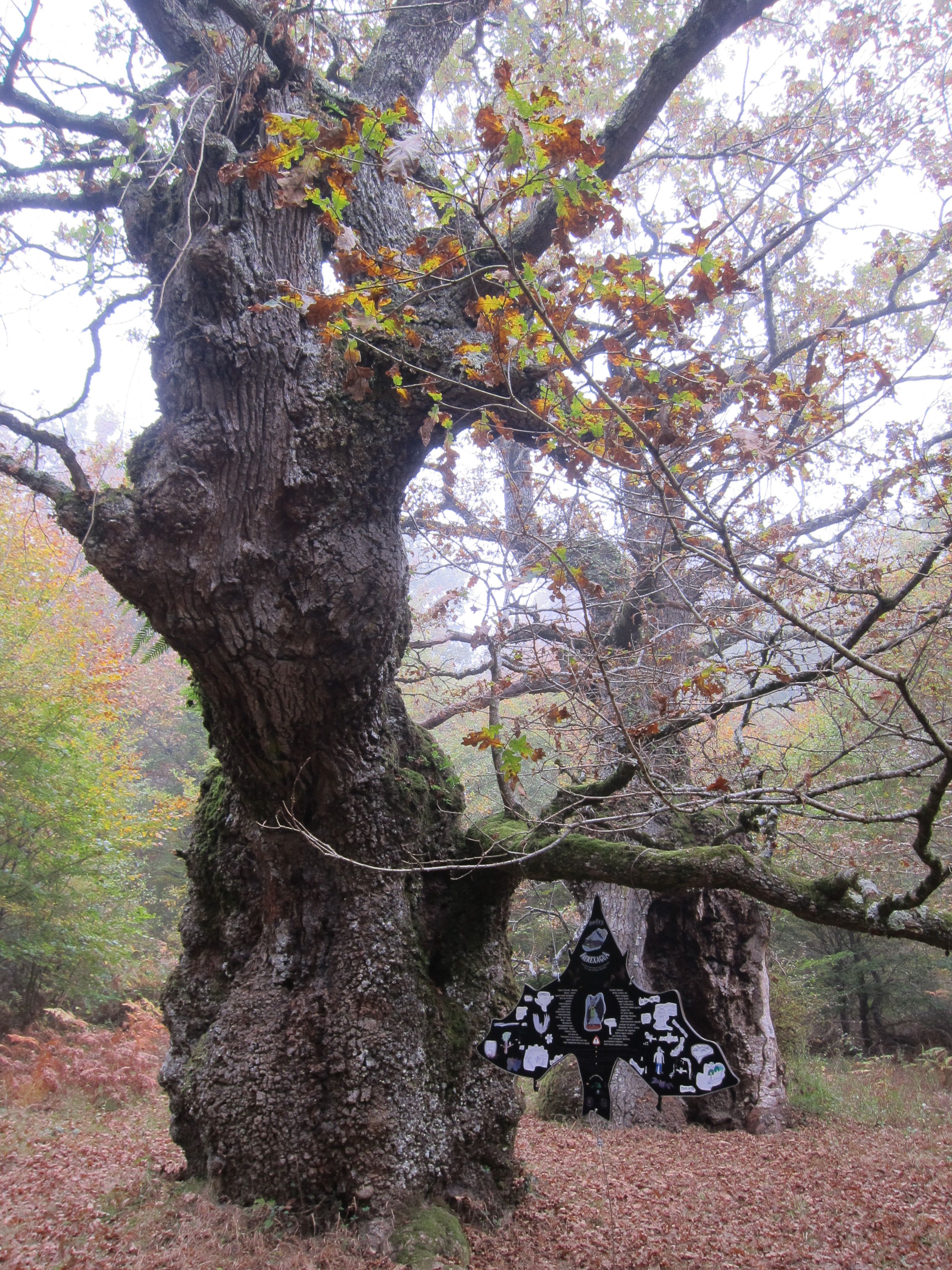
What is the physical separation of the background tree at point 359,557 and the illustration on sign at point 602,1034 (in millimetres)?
413

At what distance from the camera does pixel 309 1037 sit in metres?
4.36

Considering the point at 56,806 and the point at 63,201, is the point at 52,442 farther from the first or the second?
the point at 56,806

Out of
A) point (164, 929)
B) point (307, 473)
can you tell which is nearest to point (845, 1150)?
point (307, 473)

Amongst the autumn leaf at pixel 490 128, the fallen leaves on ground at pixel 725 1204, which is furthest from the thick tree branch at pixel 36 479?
the fallen leaves on ground at pixel 725 1204

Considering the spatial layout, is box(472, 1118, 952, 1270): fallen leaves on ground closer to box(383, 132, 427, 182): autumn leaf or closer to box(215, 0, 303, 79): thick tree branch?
box(383, 132, 427, 182): autumn leaf

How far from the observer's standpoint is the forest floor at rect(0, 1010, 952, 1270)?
382 centimetres

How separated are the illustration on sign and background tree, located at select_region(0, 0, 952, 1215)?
0.41 metres

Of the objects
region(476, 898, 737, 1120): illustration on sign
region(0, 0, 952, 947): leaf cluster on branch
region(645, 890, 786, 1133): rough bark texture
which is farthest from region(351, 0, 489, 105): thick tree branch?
region(645, 890, 786, 1133): rough bark texture

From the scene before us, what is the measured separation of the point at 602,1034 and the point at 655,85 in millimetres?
5554

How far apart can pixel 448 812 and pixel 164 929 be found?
11.8 metres

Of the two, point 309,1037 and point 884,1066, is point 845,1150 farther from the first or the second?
point 309,1037

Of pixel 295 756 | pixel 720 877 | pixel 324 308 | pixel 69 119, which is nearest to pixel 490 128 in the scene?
pixel 324 308

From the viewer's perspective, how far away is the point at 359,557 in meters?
4.04

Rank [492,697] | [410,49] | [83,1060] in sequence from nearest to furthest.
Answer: [492,697], [410,49], [83,1060]
